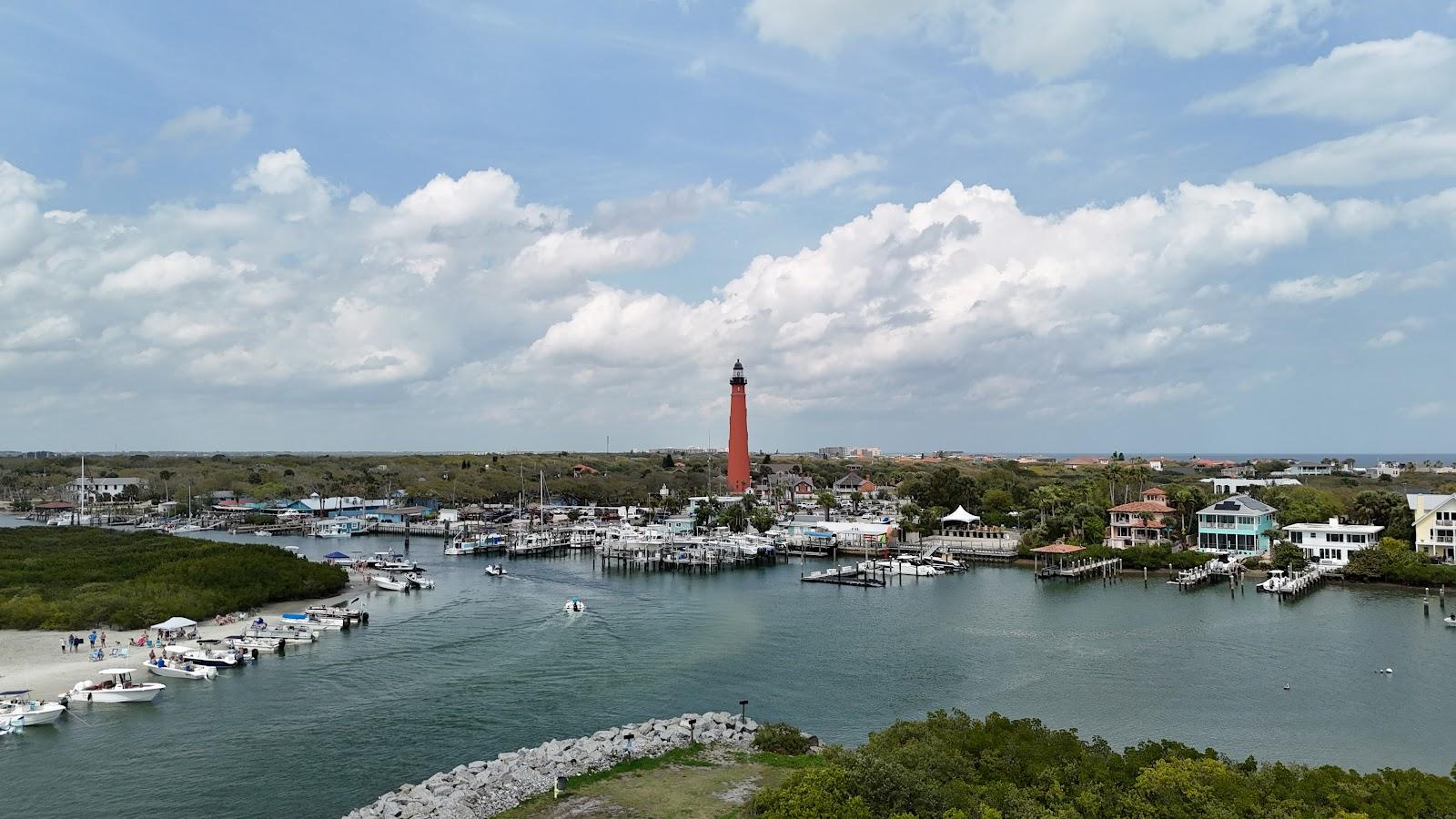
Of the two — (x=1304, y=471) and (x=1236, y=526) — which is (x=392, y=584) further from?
(x=1304, y=471)

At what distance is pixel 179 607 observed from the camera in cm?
3631

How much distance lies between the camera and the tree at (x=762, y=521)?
7125 cm

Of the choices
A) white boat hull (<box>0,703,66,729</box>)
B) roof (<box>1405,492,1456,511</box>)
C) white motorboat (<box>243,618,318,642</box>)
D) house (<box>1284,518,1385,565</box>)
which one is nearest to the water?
white boat hull (<box>0,703,66,729</box>)

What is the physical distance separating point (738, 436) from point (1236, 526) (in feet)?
151

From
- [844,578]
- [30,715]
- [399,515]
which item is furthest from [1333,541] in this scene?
[399,515]

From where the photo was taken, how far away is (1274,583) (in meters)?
44.4

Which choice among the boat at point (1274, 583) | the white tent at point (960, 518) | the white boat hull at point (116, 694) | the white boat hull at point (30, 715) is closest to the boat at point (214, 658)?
the white boat hull at point (116, 694)

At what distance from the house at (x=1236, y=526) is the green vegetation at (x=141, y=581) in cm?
5153

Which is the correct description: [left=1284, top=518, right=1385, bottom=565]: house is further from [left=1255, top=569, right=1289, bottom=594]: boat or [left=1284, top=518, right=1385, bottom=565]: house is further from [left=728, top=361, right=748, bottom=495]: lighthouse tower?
[left=728, top=361, right=748, bottom=495]: lighthouse tower

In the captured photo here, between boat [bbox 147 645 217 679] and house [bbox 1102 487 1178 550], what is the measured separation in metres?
51.0

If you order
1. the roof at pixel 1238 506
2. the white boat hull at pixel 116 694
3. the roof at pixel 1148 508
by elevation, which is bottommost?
the white boat hull at pixel 116 694

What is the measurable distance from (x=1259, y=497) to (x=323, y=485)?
4101 inches

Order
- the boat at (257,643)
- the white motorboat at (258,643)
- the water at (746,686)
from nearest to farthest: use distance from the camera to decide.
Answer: the water at (746,686) → the boat at (257,643) → the white motorboat at (258,643)

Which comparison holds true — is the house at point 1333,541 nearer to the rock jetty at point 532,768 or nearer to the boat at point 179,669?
the rock jetty at point 532,768
